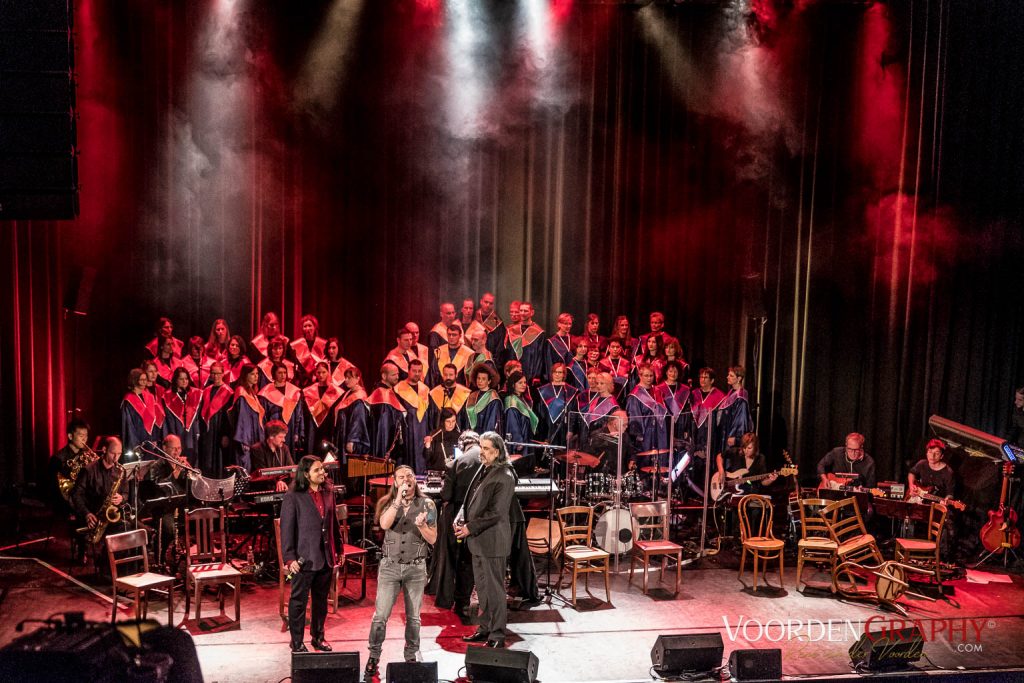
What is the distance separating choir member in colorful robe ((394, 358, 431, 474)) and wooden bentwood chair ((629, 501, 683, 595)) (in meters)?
2.72

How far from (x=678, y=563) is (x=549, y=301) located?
457cm

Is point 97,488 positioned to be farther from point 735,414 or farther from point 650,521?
point 735,414

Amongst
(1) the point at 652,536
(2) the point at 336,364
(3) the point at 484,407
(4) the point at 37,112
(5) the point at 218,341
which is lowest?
(1) the point at 652,536

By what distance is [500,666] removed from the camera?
496 cm

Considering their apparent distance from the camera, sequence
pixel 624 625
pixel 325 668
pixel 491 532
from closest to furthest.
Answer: pixel 325 668 → pixel 491 532 → pixel 624 625

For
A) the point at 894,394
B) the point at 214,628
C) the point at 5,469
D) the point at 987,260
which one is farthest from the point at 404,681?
the point at 987,260

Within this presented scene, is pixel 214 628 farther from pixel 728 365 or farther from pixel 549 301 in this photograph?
pixel 728 365

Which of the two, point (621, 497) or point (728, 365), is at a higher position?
point (728, 365)

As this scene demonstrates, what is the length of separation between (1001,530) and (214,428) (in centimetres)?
750

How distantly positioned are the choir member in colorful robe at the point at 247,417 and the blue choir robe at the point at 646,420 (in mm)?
3828

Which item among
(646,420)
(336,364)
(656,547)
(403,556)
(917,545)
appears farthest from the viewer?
(336,364)

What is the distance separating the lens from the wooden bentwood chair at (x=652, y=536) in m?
7.07

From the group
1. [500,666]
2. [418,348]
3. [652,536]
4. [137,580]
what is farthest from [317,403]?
[500,666]

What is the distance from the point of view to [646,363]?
1007 cm
